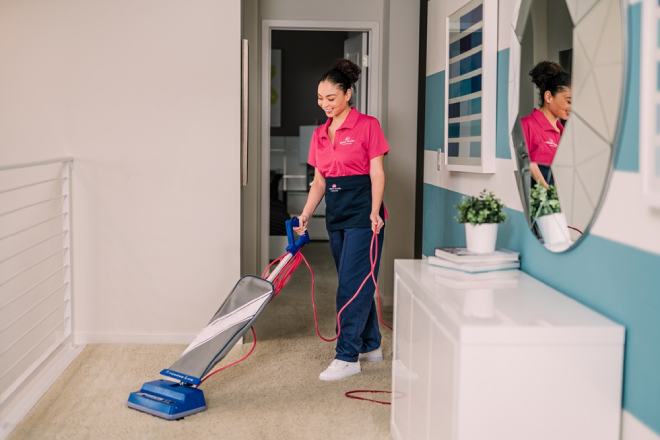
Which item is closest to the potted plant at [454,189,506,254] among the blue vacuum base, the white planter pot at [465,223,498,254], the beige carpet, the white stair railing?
the white planter pot at [465,223,498,254]

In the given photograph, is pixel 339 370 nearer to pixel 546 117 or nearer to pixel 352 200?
pixel 352 200

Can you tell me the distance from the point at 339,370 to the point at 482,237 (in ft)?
4.34

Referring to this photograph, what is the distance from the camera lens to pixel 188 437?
106 inches

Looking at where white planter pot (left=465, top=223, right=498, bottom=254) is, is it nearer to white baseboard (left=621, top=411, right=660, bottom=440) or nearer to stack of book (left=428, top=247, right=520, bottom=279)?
stack of book (left=428, top=247, right=520, bottom=279)

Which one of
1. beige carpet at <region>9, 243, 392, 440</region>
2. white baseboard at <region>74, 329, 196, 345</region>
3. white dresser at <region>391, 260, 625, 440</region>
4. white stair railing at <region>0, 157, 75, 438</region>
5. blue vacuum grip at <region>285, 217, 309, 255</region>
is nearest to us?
white dresser at <region>391, 260, 625, 440</region>

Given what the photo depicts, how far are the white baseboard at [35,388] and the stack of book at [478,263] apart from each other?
1.73 m

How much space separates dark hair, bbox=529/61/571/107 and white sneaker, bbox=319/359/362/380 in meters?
1.68

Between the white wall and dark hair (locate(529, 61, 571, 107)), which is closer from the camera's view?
dark hair (locate(529, 61, 571, 107))

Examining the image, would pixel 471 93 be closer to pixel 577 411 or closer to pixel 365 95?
pixel 577 411

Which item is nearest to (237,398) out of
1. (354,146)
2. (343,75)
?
(354,146)

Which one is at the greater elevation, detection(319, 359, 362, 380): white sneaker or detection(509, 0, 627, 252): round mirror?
detection(509, 0, 627, 252): round mirror

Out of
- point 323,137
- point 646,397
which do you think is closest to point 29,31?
point 323,137

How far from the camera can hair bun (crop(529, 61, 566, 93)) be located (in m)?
2.10

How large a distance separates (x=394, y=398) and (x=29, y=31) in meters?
2.64
